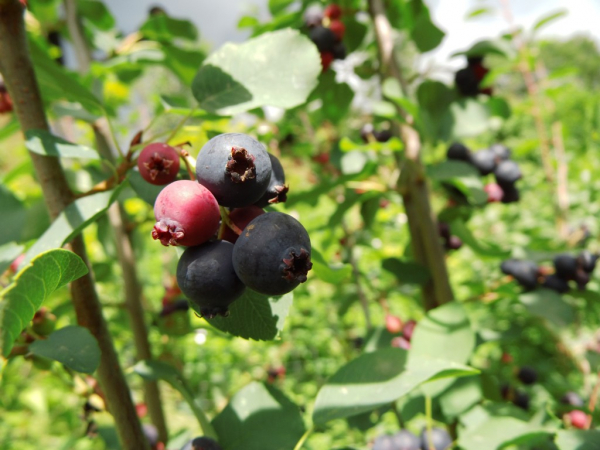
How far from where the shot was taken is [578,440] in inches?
28.4

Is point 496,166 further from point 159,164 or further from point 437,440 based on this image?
point 159,164

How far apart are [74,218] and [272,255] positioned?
1.05ft

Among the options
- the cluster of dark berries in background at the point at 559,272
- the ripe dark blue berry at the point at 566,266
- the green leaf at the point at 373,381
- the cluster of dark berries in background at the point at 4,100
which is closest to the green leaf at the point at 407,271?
the cluster of dark berries in background at the point at 559,272

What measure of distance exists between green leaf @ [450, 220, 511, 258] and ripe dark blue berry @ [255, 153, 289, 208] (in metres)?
0.65

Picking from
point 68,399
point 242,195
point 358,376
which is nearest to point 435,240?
point 358,376

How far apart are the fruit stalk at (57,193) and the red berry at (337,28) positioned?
2.32 feet

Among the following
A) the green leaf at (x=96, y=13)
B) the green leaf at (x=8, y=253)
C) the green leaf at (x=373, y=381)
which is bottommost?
the green leaf at (x=373, y=381)

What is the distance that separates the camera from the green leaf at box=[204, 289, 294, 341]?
A: 1.82 feet

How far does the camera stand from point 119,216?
1.23 m

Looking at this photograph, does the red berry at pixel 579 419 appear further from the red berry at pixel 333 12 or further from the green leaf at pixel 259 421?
the red berry at pixel 333 12

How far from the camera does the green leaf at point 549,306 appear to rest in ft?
3.61

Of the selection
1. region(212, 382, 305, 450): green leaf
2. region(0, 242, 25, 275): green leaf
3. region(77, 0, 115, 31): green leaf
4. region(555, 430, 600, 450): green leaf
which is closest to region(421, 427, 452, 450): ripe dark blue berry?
region(555, 430, 600, 450): green leaf

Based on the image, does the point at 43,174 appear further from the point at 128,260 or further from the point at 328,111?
the point at 328,111

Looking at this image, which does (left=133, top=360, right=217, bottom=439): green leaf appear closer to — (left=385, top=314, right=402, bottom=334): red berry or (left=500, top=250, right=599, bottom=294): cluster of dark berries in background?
(left=385, top=314, right=402, bottom=334): red berry
